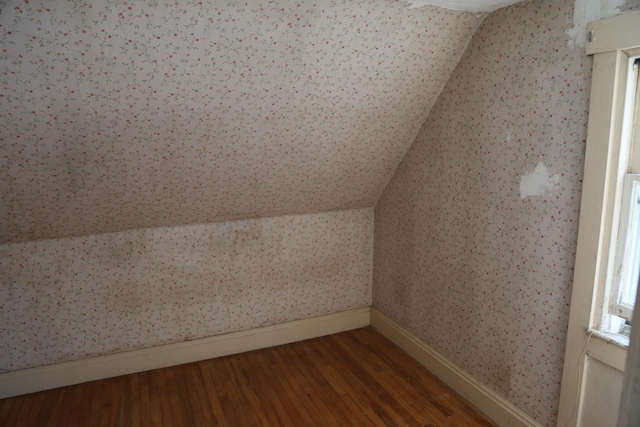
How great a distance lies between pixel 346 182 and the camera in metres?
2.93

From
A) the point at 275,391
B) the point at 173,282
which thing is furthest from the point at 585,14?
the point at 173,282

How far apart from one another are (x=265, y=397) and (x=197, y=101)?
1681mm

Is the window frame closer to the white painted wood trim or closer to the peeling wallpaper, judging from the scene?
the white painted wood trim

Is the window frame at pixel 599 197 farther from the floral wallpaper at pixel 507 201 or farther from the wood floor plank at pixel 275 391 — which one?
the wood floor plank at pixel 275 391

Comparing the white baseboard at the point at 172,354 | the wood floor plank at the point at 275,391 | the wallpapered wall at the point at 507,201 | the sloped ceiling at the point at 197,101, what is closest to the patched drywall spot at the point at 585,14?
the wallpapered wall at the point at 507,201

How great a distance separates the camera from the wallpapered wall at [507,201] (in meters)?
1.84

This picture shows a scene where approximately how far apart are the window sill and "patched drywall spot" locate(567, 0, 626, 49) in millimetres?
1141

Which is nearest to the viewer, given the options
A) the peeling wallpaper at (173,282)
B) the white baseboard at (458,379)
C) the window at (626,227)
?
the window at (626,227)

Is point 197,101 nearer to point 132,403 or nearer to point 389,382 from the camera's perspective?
point 132,403

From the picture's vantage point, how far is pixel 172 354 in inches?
113

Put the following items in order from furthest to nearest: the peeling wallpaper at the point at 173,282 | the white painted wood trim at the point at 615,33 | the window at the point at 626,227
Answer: the peeling wallpaper at the point at 173,282 → the window at the point at 626,227 → the white painted wood trim at the point at 615,33

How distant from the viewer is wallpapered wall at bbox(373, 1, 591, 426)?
1.84m

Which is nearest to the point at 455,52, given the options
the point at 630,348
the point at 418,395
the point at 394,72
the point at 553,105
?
the point at 394,72

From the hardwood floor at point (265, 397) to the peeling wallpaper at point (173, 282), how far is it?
25 cm
